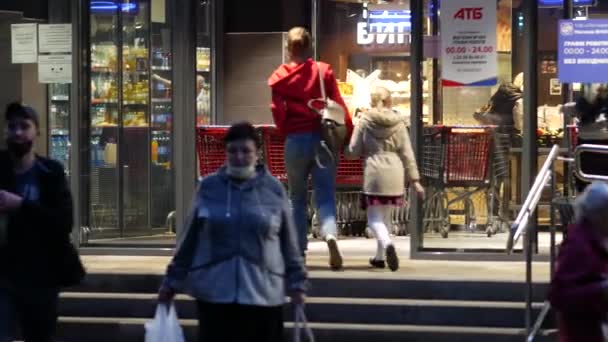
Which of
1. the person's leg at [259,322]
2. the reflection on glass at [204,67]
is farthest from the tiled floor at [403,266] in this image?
the person's leg at [259,322]

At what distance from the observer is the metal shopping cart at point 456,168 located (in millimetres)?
12266

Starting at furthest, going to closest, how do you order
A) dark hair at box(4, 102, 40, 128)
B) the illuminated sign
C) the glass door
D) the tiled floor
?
the illuminated sign < the glass door < the tiled floor < dark hair at box(4, 102, 40, 128)

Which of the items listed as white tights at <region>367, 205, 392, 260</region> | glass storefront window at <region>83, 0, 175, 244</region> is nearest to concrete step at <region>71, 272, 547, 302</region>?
white tights at <region>367, 205, 392, 260</region>

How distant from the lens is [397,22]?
15422 millimetres

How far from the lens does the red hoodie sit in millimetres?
10570

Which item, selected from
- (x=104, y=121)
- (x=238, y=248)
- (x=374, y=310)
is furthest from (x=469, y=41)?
(x=238, y=248)

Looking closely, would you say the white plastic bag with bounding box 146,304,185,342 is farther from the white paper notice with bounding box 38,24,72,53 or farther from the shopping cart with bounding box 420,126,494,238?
the white paper notice with bounding box 38,24,72,53

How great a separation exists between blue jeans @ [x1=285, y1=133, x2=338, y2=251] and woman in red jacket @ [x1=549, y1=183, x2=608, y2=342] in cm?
456

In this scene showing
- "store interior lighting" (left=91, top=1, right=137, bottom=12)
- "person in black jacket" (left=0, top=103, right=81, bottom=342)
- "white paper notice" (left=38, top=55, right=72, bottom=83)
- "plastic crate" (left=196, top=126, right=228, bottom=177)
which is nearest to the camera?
"person in black jacket" (left=0, top=103, right=81, bottom=342)

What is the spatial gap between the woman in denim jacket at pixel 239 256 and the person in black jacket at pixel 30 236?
29.9 inches

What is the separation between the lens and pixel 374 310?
10156 millimetres

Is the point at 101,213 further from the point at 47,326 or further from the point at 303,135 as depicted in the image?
the point at 47,326

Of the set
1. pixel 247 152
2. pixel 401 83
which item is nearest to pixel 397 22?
A: pixel 401 83

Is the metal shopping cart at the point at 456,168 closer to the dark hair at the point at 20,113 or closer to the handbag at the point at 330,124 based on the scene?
the handbag at the point at 330,124
